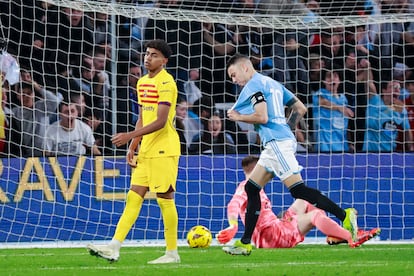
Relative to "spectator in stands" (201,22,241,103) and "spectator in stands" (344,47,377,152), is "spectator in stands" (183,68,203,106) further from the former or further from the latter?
"spectator in stands" (344,47,377,152)

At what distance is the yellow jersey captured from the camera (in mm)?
9000

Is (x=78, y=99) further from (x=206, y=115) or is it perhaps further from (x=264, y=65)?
(x=264, y=65)

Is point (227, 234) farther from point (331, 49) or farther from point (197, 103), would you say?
point (331, 49)

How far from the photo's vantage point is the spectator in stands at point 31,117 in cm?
1383

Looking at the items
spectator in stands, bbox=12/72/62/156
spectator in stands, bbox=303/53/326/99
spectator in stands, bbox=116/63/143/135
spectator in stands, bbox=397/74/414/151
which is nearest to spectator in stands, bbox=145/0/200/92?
spectator in stands, bbox=116/63/143/135

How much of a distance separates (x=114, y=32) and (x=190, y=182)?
220 centimetres

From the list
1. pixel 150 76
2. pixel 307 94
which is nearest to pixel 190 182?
pixel 307 94

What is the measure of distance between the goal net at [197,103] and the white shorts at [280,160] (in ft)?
9.70

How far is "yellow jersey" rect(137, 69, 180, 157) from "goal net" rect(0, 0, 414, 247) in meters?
4.01

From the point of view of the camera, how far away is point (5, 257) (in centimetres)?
1027

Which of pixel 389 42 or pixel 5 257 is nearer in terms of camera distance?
pixel 5 257

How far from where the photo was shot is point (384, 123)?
48.7 feet

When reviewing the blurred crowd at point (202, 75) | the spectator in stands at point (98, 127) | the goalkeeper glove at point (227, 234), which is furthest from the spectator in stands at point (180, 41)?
the goalkeeper glove at point (227, 234)

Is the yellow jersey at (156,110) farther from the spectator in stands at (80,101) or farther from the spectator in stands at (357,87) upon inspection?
the spectator in stands at (357,87)
